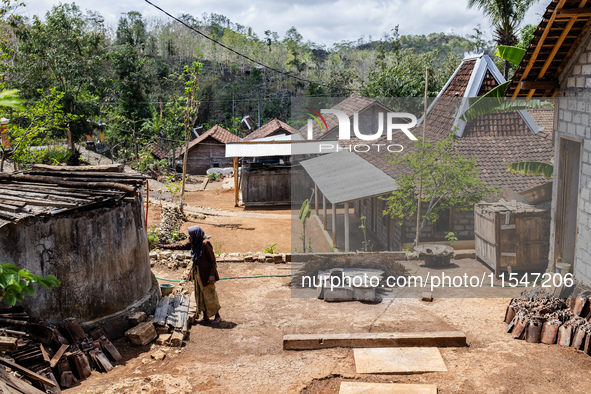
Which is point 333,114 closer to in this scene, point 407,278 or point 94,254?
point 407,278

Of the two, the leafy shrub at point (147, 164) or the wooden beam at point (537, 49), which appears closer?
the wooden beam at point (537, 49)

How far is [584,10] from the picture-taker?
6477 millimetres

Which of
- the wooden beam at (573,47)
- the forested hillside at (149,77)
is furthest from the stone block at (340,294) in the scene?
the forested hillside at (149,77)

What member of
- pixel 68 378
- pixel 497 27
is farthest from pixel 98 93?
pixel 68 378

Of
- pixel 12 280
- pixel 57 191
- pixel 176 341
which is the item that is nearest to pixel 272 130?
pixel 57 191

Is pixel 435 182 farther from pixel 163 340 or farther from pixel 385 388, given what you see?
pixel 163 340

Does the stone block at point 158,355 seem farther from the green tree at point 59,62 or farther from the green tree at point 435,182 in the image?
the green tree at point 59,62

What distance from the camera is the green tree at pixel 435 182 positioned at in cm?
868

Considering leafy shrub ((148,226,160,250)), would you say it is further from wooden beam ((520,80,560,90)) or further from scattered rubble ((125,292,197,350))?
wooden beam ((520,80,560,90))

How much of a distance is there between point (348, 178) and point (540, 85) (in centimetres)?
366

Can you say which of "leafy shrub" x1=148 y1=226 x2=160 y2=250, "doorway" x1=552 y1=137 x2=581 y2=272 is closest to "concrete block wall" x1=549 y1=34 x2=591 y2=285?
"doorway" x1=552 y1=137 x2=581 y2=272

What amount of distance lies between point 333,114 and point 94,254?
4868 millimetres

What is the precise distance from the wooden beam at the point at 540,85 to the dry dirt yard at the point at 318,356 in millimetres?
3396

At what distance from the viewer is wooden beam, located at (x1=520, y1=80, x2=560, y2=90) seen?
24.6 feet
